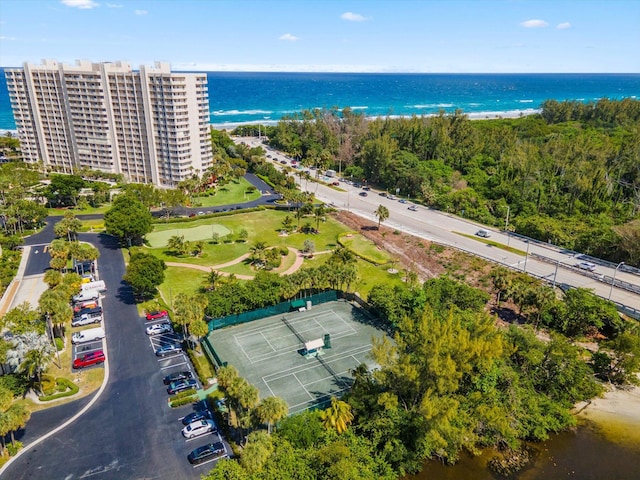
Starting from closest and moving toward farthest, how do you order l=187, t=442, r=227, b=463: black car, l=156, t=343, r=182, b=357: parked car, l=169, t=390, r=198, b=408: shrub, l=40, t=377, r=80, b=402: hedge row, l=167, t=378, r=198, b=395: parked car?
l=187, t=442, r=227, b=463: black car < l=169, t=390, r=198, b=408: shrub < l=40, t=377, r=80, b=402: hedge row < l=167, t=378, r=198, b=395: parked car < l=156, t=343, r=182, b=357: parked car

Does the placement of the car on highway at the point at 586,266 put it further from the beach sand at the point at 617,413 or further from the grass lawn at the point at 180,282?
the grass lawn at the point at 180,282

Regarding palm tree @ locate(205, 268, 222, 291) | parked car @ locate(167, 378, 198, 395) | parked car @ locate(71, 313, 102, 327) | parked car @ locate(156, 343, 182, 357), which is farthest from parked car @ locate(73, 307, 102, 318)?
parked car @ locate(167, 378, 198, 395)

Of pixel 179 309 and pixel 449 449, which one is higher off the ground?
pixel 179 309

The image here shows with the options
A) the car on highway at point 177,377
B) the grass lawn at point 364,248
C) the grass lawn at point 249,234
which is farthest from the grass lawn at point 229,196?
the car on highway at point 177,377

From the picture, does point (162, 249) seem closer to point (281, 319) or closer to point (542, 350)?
point (281, 319)

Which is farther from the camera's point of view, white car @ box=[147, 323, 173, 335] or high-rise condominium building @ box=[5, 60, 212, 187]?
high-rise condominium building @ box=[5, 60, 212, 187]

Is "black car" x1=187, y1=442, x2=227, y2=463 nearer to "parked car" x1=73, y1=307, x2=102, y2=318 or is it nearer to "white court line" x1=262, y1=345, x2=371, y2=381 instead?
"white court line" x1=262, y1=345, x2=371, y2=381

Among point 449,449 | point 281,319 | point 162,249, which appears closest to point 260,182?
point 162,249
